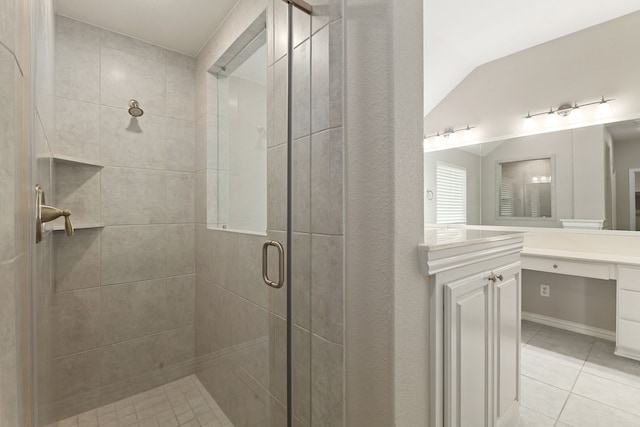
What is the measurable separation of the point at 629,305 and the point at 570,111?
5.93ft

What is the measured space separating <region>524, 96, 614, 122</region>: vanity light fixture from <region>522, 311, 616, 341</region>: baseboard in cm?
202

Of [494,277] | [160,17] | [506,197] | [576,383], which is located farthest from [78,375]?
[506,197]

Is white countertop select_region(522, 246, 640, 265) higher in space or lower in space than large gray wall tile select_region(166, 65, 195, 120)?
lower

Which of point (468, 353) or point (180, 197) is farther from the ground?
point (180, 197)

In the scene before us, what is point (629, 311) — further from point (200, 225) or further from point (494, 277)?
point (200, 225)

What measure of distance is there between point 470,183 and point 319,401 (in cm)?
324

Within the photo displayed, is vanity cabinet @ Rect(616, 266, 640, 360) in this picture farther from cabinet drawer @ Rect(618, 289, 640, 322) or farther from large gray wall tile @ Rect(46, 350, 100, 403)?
large gray wall tile @ Rect(46, 350, 100, 403)

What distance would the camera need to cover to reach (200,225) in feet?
4.20

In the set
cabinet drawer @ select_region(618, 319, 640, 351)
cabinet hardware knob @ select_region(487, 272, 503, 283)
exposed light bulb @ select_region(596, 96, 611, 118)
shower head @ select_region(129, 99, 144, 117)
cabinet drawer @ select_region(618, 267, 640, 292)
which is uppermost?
exposed light bulb @ select_region(596, 96, 611, 118)

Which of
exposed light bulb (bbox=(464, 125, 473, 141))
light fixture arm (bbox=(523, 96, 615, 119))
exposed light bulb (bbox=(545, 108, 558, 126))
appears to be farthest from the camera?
exposed light bulb (bbox=(464, 125, 473, 141))

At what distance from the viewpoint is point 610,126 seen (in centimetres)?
248

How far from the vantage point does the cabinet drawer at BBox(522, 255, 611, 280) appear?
2307mm

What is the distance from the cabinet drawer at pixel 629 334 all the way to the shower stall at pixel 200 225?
9.00 feet

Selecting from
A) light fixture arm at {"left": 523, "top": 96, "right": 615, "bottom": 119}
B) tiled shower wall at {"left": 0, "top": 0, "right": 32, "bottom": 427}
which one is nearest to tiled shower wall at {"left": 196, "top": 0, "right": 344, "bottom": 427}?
tiled shower wall at {"left": 0, "top": 0, "right": 32, "bottom": 427}
